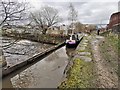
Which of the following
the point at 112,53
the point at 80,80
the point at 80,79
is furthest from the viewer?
the point at 112,53

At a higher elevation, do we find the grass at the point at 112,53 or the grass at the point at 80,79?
the grass at the point at 112,53

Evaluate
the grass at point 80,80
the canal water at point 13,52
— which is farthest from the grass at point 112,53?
the canal water at point 13,52

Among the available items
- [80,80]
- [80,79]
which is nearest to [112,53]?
[80,79]

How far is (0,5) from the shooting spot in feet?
29.8

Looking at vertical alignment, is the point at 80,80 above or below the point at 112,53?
below

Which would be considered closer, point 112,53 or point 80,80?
point 80,80

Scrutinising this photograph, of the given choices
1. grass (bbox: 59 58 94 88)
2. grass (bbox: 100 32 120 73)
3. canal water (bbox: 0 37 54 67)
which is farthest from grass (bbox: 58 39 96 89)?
canal water (bbox: 0 37 54 67)

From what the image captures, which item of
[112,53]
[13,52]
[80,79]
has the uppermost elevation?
[112,53]

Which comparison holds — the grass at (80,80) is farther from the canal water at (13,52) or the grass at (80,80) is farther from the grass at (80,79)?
→ the canal water at (13,52)

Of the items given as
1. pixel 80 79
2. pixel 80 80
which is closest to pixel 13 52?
pixel 80 79

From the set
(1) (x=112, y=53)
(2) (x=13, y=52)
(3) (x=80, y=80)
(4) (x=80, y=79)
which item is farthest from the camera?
(2) (x=13, y=52)

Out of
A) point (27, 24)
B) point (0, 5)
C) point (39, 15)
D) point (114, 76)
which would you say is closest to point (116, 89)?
point (114, 76)

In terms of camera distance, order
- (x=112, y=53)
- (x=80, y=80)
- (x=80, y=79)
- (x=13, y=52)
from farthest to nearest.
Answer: (x=13, y=52) < (x=112, y=53) < (x=80, y=79) < (x=80, y=80)

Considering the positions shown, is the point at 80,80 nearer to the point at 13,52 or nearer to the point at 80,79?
the point at 80,79
